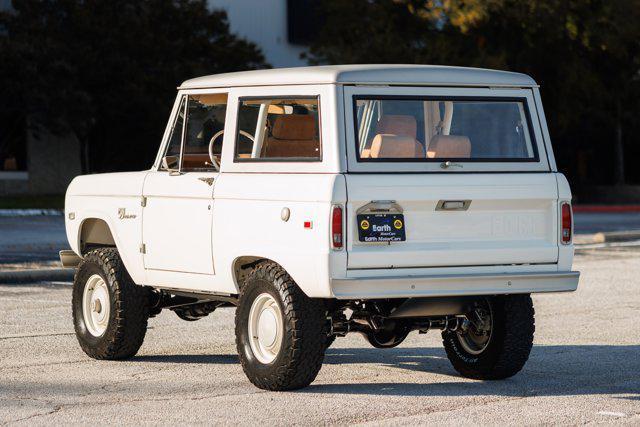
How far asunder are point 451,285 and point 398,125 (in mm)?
1211

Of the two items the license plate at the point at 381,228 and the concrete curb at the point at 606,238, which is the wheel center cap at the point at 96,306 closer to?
the license plate at the point at 381,228

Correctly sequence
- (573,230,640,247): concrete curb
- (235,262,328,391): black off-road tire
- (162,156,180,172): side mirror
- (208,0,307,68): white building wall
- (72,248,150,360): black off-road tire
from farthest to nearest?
(208,0,307,68): white building wall → (573,230,640,247): concrete curb → (72,248,150,360): black off-road tire → (162,156,180,172): side mirror → (235,262,328,391): black off-road tire

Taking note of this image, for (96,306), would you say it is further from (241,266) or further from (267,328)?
(267,328)

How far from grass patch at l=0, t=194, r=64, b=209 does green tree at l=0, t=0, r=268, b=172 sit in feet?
6.73

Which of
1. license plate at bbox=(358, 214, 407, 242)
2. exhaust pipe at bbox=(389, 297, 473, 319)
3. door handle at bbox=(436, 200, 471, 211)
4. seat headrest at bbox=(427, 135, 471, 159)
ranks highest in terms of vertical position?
seat headrest at bbox=(427, 135, 471, 159)

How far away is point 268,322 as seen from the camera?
28.6 feet

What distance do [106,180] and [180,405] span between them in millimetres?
2831

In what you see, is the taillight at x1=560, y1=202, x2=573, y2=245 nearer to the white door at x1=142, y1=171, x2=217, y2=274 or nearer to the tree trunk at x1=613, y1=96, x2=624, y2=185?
the white door at x1=142, y1=171, x2=217, y2=274

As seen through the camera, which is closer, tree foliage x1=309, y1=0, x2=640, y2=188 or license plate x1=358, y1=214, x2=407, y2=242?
license plate x1=358, y1=214, x2=407, y2=242

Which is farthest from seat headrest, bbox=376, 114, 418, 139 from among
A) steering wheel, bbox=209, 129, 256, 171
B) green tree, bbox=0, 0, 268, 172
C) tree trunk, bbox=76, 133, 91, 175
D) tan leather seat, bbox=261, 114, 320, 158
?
tree trunk, bbox=76, 133, 91, 175

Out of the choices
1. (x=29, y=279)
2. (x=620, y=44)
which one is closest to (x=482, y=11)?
(x=620, y=44)

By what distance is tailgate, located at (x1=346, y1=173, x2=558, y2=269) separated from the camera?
8305mm

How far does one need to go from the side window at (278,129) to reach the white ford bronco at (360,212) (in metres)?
0.01

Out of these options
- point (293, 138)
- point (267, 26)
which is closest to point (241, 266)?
point (293, 138)
